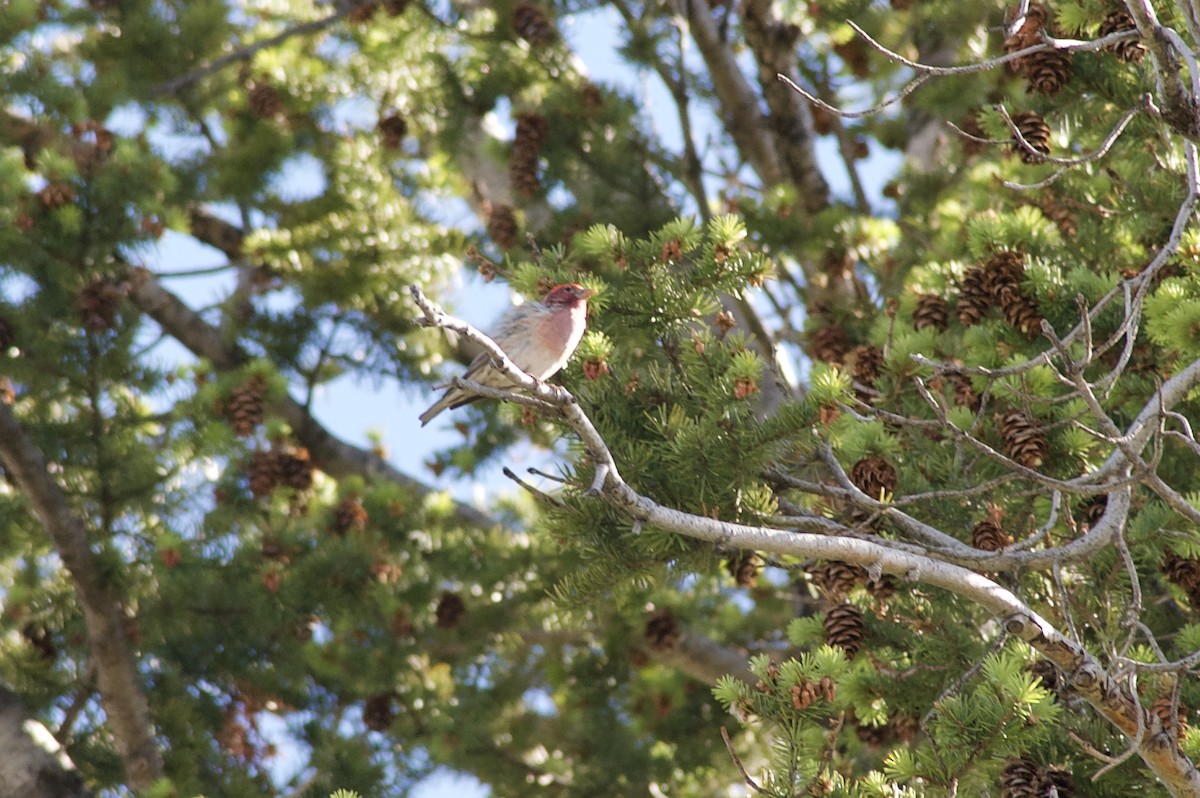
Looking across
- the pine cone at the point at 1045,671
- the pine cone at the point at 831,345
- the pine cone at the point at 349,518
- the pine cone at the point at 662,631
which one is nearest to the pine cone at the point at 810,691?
the pine cone at the point at 1045,671

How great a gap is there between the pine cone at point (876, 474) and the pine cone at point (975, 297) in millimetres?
753

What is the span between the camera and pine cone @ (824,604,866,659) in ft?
11.5

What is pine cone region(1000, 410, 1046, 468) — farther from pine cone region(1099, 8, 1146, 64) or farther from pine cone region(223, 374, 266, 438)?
pine cone region(223, 374, 266, 438)

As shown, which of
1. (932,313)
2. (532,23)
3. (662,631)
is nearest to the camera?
(932,313)

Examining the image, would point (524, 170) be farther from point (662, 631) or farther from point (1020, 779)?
point (1020, 779)

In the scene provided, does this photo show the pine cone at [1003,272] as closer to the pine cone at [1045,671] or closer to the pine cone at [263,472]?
the pine cone at [1045,671]

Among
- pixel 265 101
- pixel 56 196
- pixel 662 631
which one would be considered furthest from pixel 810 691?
pixel 265 101

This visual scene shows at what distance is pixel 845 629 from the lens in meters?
3.52

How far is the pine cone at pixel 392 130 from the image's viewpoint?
697 centimetres

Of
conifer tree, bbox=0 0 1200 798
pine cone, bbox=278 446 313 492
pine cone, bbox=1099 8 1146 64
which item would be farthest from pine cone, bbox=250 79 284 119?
pine cone, bbox=1099 8 1146 64

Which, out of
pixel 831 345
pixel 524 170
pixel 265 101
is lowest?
pixel 831 345

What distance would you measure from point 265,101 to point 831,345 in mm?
3364

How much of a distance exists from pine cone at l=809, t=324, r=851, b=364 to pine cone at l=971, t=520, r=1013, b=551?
5.77ft

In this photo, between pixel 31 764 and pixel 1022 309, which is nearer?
pixel 1022 309
